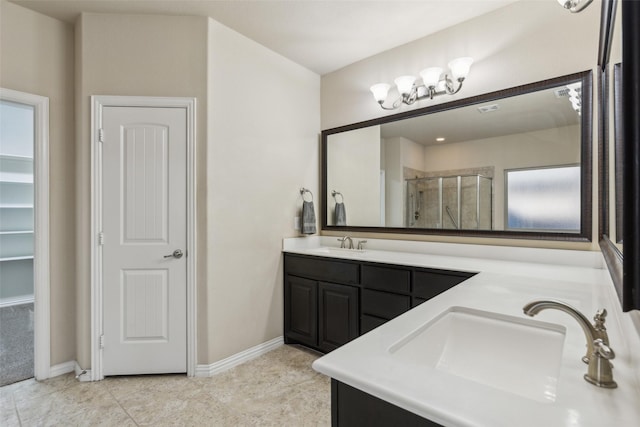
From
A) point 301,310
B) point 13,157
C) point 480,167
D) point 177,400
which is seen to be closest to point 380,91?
point 480,167

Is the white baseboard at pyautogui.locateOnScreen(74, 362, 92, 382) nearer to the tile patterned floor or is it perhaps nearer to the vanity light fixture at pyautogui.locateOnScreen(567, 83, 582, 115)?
the tile patterned floor

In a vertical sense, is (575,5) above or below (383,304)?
above

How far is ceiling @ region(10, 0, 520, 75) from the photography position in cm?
223

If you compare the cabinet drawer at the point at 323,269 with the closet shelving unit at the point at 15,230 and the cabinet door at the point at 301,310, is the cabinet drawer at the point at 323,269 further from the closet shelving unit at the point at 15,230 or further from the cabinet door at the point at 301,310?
the closet shelving unit at the point at 15,230

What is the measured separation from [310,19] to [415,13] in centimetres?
78

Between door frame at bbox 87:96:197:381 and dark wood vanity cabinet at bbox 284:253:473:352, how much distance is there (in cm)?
88

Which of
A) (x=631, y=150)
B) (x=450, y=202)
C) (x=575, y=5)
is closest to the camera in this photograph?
(x=631, y=150)

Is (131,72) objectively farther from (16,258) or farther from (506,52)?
(16,258)

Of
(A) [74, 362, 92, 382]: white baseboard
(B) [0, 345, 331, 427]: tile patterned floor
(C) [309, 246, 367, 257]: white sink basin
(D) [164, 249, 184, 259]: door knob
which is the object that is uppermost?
(D) [164, 249, 184, 259]: door knob

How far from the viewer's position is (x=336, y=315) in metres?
2.52

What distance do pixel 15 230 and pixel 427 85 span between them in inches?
217

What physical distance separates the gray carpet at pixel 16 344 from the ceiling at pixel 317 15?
8.71 ft

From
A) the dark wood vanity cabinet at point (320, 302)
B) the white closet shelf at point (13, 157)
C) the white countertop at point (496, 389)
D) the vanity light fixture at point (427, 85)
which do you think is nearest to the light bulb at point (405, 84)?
the vanity light fixture at point (427, 85)

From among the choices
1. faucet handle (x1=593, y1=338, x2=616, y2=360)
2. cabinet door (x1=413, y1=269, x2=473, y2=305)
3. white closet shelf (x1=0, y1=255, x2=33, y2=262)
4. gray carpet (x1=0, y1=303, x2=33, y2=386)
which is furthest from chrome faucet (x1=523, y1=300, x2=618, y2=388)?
white closet shelf (x1=0, y1=255, x2=33, y2=262)
